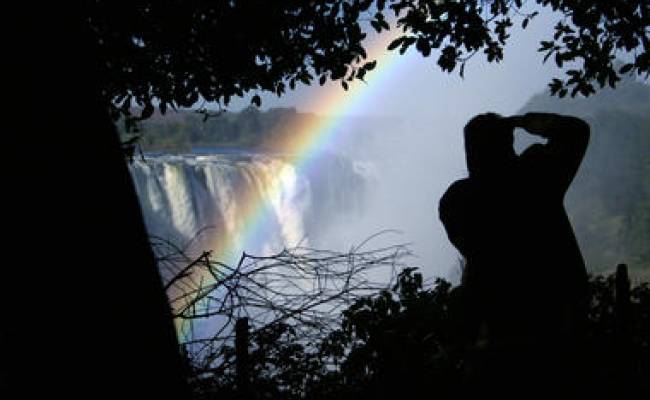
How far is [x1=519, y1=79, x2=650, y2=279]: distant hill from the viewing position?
72125 mm

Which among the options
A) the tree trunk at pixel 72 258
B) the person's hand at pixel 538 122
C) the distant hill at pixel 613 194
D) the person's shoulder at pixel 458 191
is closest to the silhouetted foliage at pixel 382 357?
the person's shoulder at pixel 458 191

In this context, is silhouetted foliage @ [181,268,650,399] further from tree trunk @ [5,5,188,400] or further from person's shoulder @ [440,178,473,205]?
tree trunk @ [5,5,188,400]

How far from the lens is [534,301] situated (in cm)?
199

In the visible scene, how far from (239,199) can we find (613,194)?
73.0m

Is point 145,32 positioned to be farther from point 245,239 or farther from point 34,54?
point 245,239

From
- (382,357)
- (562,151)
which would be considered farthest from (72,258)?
(382,357)

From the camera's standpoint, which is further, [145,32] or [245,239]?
[245,239]

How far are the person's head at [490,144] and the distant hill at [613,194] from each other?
74.6 metres

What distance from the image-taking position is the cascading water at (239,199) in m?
27.3

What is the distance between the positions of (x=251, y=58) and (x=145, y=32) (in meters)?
1.00

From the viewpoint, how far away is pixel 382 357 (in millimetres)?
4086

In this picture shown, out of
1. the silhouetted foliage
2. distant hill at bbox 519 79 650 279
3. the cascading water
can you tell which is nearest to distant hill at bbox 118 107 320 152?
the cascading water

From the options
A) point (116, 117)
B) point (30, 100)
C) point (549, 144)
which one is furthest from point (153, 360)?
point (116, 117)

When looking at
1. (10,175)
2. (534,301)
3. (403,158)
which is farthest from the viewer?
(403,158)
